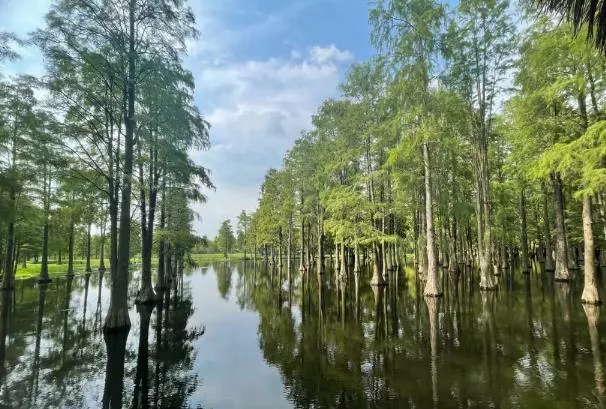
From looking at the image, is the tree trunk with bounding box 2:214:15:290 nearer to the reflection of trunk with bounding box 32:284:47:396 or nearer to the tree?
the reflection of trunk with bounding box 32:284:47:396

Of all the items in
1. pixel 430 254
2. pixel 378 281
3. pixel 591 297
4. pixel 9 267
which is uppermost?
pixel 430 254

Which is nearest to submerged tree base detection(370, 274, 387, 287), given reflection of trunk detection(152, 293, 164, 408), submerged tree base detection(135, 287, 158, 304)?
reflection of trunk detection(152, 293, 164, 408)

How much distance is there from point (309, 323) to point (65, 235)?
1452 inches

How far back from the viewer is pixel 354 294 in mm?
22031

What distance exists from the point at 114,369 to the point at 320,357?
525 cm

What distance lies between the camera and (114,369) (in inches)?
351

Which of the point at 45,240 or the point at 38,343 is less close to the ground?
the point at 45,240

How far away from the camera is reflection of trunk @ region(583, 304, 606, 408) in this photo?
250 inches

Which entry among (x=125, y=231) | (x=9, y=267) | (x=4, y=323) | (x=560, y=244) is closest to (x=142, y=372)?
(x=125, y=231)

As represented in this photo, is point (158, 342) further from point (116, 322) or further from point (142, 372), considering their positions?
point (142, 372)

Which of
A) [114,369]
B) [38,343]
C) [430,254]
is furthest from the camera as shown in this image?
[430,254]

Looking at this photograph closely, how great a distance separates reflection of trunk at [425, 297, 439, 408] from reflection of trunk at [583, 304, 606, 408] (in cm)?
256

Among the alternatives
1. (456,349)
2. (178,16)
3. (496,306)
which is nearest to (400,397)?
(456,349)

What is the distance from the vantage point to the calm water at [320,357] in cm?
678
